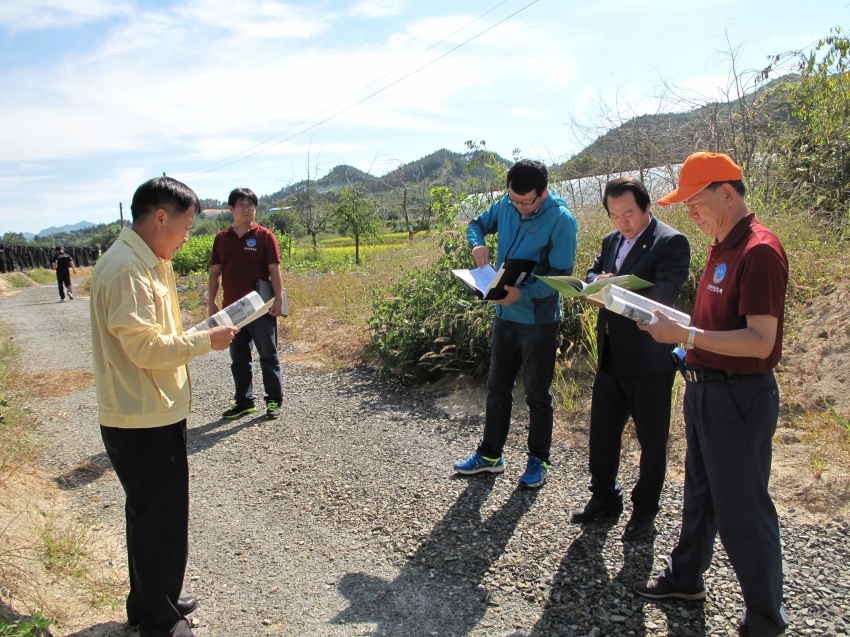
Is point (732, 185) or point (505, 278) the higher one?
point (732, 185)

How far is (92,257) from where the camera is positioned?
4769cm

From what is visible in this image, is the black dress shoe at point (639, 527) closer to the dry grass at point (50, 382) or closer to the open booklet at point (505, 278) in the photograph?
the open booklet at point (505, 278)

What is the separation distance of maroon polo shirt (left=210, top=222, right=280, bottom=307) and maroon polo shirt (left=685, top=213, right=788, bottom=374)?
13.1ft

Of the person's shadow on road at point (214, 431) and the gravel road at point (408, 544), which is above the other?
the person's shadow on road at point (214, 431)

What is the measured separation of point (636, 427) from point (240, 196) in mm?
3947

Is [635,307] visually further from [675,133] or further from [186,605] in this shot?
[675,133]

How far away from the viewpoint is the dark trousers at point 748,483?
2227mm

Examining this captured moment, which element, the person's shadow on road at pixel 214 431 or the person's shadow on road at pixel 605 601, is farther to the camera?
the person's shadow on road at pixel 214 431

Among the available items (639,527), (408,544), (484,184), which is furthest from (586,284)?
(484,184)

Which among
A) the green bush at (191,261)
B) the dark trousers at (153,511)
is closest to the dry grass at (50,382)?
the dark trousers at (153,511)

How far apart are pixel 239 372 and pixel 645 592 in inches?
163

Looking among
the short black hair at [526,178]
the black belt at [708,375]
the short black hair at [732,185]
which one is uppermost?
the short black hair at [526,178]

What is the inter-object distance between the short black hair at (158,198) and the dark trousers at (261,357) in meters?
3.10

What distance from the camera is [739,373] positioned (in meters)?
2.25
